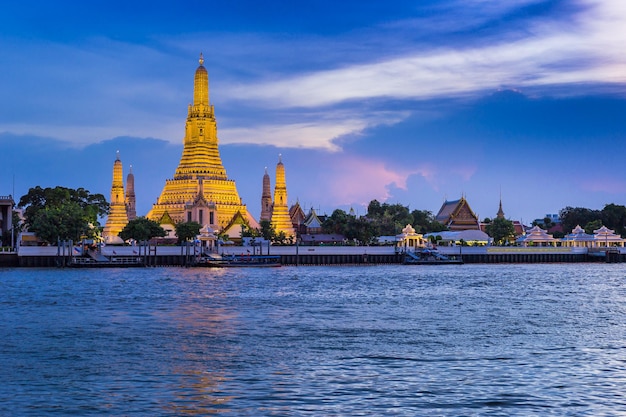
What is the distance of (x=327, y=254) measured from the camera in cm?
12231

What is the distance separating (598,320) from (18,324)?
2634 cm

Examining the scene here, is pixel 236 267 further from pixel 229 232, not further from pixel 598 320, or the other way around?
pixel 598 320

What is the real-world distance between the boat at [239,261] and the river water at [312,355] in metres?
48.9

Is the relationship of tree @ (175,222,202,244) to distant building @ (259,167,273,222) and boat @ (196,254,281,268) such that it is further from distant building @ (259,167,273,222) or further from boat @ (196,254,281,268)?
distant building @ (259,167,273,222)

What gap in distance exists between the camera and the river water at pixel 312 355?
77.8ft

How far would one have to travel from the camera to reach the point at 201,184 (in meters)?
148

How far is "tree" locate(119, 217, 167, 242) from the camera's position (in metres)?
122

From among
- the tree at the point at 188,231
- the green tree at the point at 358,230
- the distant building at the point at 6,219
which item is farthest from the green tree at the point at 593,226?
the distant building at the point at 6,219

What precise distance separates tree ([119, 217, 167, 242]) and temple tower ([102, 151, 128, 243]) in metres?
13.8

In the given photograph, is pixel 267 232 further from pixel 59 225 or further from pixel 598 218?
pixel 598 218

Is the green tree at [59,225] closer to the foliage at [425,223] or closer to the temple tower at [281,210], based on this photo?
the temple tower at [281,210]

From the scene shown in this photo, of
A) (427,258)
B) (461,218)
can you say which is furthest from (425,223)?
(427,258)

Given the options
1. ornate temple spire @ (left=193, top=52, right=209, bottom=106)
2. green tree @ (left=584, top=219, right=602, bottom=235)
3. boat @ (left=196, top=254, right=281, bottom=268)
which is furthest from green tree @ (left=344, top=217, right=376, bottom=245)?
green tree @ (left=584, top=219, right=602, bottom=235)

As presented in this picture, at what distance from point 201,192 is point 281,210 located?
12.7 meters
